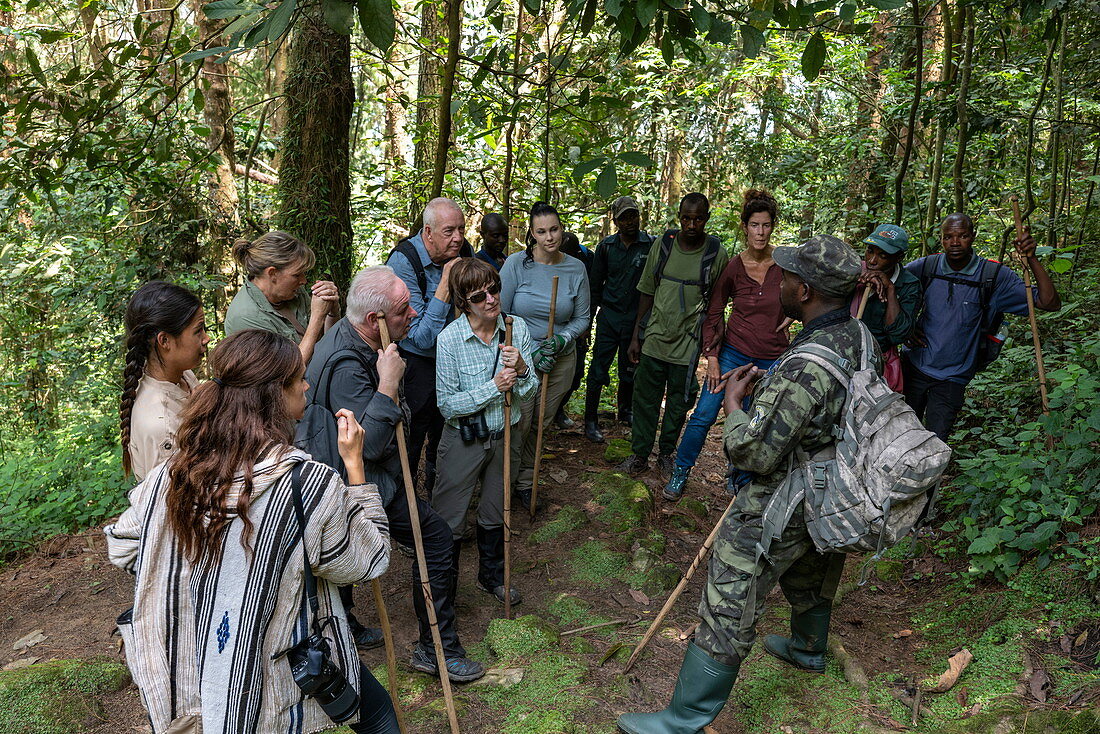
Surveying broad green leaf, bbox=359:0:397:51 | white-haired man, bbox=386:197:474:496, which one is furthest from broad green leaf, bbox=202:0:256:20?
white-haired man, bbox=386:197:474:496

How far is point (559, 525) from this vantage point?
561 cm

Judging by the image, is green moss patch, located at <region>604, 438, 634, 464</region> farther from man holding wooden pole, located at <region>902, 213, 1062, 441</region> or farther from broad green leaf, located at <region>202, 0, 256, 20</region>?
broad green leaf, located at <region>202, 0, 256, 20</region>

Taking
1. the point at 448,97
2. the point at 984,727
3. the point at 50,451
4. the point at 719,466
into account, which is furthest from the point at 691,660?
the point at 50,451

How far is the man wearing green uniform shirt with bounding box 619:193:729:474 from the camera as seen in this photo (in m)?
5.84

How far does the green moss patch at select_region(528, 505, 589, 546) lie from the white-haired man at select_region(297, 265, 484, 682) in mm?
1704

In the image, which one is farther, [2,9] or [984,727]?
[2,9]

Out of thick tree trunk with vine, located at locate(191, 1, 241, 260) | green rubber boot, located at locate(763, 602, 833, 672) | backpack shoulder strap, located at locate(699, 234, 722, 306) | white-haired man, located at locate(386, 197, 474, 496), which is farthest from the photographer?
thick tree trunk with vine, located at locate(191, 1, 241, 260)

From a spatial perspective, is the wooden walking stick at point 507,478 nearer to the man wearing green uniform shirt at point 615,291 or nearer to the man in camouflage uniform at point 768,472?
the man in camouflage uniform at point 768,472

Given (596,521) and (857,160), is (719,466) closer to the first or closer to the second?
(596,521)

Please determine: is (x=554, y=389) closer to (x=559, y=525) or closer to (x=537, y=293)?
(x=537, y=293)

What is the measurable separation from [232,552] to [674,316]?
14.3ft

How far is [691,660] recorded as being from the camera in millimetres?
3145

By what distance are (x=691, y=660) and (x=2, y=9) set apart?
6315mm

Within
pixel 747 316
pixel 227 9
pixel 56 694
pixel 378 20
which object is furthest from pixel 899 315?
pixel 56 694
